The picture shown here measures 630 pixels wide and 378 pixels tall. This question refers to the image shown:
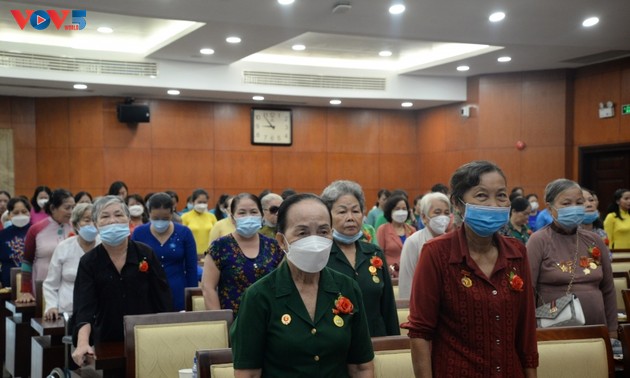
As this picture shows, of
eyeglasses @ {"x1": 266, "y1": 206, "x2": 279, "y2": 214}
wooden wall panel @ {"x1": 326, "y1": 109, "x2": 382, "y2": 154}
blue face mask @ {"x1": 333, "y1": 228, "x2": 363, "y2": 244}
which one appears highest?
wooden wall panel @ {"x1": 326, "y1": 109, "x2": 382, "y2": 154}

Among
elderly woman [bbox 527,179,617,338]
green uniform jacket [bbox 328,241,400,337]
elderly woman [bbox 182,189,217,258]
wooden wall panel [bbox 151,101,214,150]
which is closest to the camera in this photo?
green uniform jacket [bbox 328,241,400,337]

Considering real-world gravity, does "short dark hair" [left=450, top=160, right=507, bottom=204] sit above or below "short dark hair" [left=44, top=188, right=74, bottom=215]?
above

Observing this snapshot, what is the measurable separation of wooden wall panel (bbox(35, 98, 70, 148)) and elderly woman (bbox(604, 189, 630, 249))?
10.3 metres

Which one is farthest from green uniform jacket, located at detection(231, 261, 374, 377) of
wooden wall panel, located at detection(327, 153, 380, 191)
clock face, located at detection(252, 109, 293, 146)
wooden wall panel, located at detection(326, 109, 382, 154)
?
wooden wall panel, located at detection(326, 109, 382, 154)

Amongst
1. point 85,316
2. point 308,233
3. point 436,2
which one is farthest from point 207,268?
point 436,2

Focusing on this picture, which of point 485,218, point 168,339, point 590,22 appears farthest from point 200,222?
point 485,218

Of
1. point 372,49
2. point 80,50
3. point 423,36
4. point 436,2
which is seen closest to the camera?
point 436,2

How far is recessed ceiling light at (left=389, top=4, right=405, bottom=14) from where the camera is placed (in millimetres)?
8514

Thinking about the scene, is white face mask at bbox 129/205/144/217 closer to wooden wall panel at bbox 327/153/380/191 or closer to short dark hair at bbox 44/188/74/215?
short dark hair at bbox 44/188/74/215

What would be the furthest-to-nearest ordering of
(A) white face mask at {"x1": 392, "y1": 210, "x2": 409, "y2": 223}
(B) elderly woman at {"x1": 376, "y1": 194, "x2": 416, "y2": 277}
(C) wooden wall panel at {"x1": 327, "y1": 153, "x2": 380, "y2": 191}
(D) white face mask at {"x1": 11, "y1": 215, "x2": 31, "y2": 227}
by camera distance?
1. (C) wooden wall panel at {"x1": 327, "y1": 153, "x2": 380, "y2": 191}
2. (D) white face mask at {"x1": 11, "y1": 215, "x2": 31, "y2": 227}
3. (A) white face mask at {"x1": 392, "y1": 210, "x2": 409, "y2": 223}
4. (B) elderly woman at {"x1": 376, "y1": 194, "x2": 416, "y2": 277}

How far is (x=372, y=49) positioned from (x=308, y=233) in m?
11.0

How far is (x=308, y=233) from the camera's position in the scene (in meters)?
2.38

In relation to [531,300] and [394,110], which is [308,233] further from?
[394,110]

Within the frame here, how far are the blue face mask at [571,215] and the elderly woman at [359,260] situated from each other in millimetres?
1141
